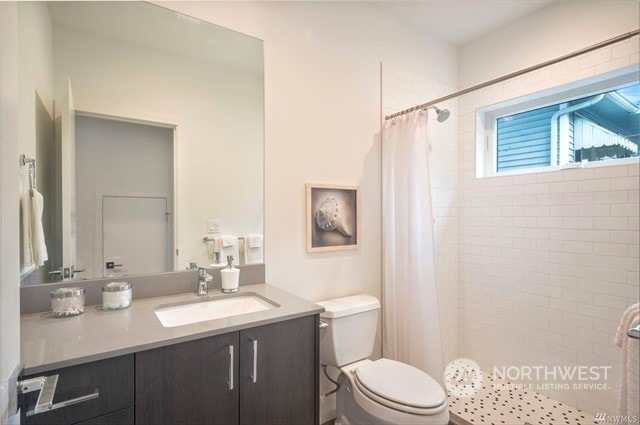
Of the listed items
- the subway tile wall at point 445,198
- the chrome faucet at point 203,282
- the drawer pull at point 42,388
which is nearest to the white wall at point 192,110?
the chrome faucet at point 203,282

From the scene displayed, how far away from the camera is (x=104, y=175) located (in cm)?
140

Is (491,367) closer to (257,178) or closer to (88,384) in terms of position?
(257,178)

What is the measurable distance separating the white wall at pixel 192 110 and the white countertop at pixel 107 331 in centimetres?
43

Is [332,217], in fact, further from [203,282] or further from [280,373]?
[280,373]

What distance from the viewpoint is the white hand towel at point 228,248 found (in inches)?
65.7

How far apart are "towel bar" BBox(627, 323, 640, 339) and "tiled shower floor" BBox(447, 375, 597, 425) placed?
3.31 ft

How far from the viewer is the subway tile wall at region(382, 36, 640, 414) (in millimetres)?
1777

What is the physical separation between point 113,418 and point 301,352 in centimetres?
63

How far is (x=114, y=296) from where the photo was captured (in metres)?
1.26

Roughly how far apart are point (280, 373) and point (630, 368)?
1368 mm

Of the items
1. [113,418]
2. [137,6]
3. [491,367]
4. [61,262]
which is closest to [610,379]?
[491,367]

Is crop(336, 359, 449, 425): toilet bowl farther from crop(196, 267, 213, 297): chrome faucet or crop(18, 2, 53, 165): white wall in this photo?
crop(18, 2, 53, 165): white wall

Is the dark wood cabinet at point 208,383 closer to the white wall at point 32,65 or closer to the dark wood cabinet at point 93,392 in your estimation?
the dark wood cabinet at point 93,392

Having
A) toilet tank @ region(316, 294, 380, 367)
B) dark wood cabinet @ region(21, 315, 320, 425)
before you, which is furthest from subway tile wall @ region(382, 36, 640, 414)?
dark wood cabinet @ region(21, 315, 320, 425)
